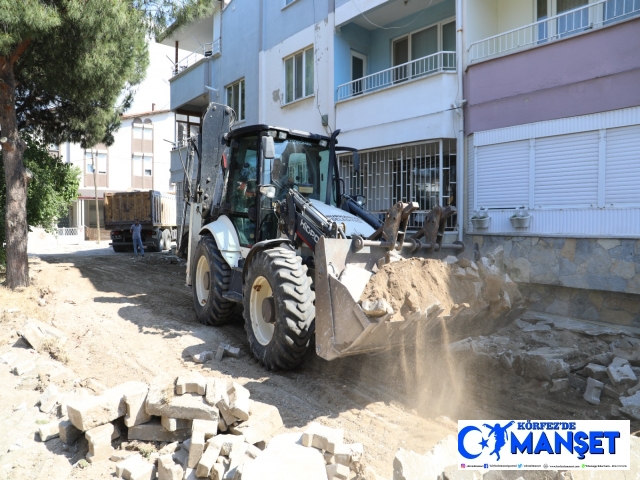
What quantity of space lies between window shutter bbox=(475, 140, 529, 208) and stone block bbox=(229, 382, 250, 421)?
24.1ft

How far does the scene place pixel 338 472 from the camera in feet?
11.0

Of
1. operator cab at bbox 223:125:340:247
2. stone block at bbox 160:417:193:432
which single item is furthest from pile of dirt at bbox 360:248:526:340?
operator cab at bbox 223:125:340:247

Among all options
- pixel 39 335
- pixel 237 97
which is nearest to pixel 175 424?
pixel 39 335

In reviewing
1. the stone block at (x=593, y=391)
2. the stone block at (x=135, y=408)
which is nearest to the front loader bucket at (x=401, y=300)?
the stone block at (x=593, y=391)

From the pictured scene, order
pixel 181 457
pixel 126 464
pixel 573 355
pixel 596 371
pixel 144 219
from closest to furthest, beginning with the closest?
1. pixel 126 464
2. pixel 181 457
3. pixel 596 371
4. pixel 573 355
5. pixel 144 219

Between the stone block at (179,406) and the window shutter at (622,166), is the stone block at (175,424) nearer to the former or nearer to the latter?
the stone block at (179,406)

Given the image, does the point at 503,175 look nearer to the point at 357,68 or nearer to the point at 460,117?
the point at 460,117

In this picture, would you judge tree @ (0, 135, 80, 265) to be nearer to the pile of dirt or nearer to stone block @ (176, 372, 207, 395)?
stone block @ (176, 372, 207, 395)

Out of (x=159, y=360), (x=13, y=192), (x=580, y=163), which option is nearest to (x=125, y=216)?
(x=13, y=192)

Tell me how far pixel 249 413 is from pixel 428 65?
10245 mm

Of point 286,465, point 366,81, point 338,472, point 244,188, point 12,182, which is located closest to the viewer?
point 286,465

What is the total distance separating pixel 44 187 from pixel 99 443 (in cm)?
1061

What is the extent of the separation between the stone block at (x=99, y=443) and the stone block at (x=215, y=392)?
83 centimetres

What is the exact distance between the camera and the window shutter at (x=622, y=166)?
8039 millimetres
